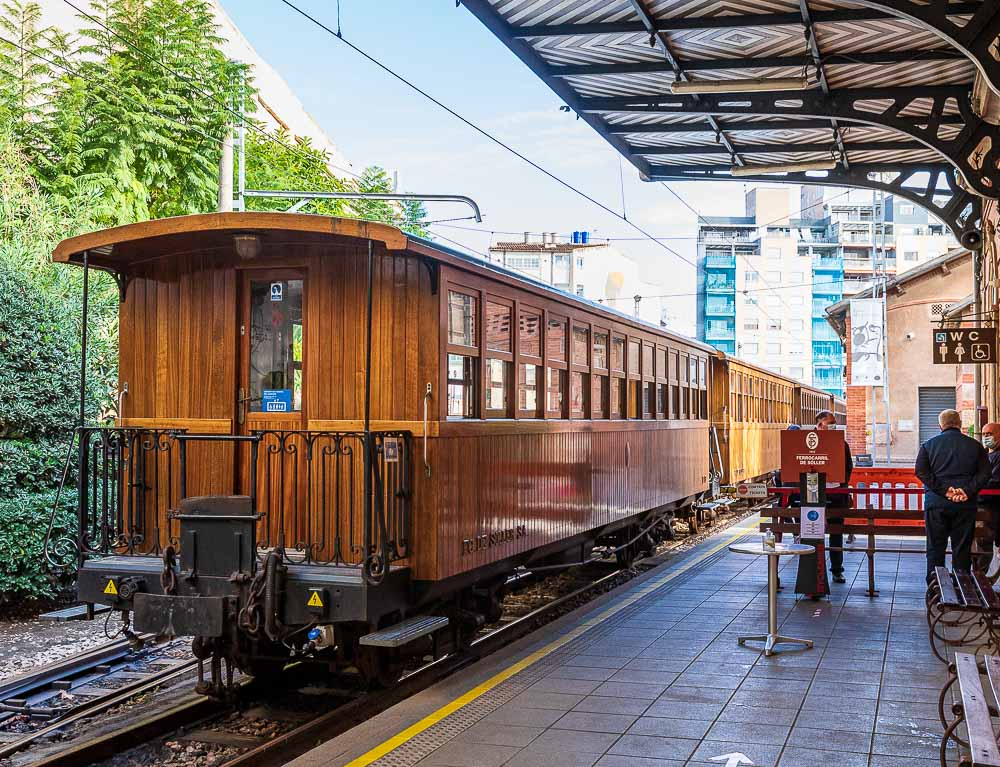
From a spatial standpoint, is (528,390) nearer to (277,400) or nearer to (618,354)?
(277,400)

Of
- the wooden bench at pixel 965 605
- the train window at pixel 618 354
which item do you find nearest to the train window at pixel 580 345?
the train window at pixel 618 354

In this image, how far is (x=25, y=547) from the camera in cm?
1173

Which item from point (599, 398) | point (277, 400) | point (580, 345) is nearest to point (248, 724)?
point (277, 400)

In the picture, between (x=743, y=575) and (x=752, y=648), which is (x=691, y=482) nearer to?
(x=743, y=575)

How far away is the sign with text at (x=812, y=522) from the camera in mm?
10398

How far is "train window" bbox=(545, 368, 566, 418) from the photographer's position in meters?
9.91

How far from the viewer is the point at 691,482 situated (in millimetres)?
16547

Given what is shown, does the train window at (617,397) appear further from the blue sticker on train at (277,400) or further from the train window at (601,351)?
the blue sticker on train at (277,400)

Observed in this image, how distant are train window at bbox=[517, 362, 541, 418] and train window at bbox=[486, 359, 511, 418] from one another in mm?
249

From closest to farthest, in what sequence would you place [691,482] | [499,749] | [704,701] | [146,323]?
1. [499,749]
2. [704,701]
3. [146,323]
4. [691,482]

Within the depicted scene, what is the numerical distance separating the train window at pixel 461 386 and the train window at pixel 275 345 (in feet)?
3.65

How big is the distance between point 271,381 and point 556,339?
3157mm

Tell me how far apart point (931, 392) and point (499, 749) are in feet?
101

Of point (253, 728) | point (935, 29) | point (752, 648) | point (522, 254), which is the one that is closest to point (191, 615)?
point (253, 728)
